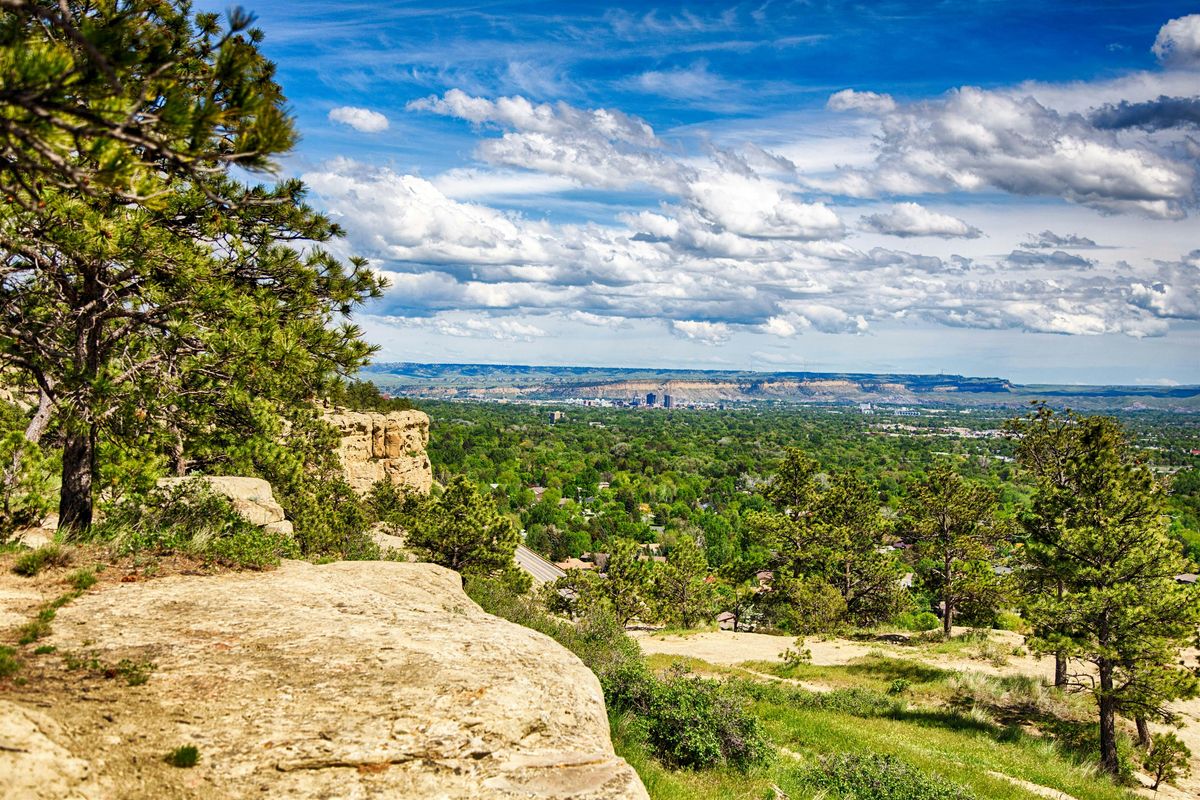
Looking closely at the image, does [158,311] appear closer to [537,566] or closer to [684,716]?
[684,716]

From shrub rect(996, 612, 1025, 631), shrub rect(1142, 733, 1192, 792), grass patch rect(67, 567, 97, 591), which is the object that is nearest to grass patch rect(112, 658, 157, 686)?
grass patch rect(67, 567, 97, 591)

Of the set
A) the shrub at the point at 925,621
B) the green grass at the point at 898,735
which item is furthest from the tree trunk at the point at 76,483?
the shrub at the point at 925,621

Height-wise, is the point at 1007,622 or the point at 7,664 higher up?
the point at 7,664

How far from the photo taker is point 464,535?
30.6m

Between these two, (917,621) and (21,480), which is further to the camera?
(917,621)

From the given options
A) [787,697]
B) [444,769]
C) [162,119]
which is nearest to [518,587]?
[787,697]

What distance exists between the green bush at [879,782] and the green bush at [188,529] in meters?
9.43

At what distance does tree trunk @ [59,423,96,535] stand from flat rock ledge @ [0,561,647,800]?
3.07m

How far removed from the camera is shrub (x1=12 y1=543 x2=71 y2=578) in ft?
28.2

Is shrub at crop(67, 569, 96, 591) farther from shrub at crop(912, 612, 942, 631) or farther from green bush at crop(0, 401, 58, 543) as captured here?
shrub at crop(912, 612, 942, 631)

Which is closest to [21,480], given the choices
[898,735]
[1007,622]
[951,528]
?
[898,735]

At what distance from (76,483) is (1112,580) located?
2296cm

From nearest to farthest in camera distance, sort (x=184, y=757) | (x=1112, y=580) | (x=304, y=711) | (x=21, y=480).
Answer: (x=184, y=757) → (x=304, y=711) → (x=21, y=480) → (x=1112, y=580)

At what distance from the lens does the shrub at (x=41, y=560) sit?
8.61 m
